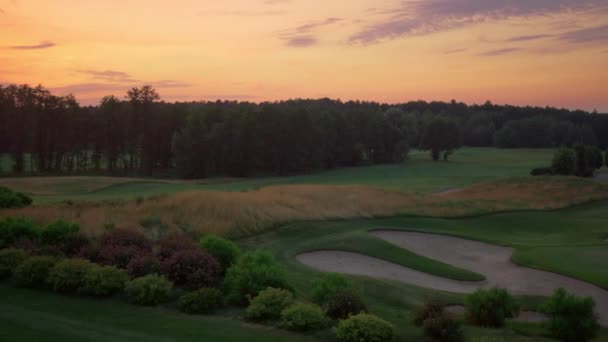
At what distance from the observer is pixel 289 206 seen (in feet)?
91.7

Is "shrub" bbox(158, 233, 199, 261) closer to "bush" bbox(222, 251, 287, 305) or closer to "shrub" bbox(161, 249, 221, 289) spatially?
"shrub" bbox(161, 249, 221, 289)

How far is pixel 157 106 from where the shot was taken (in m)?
84.1

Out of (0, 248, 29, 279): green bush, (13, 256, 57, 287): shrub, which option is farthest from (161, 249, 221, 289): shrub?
(0, 248, 29, 279): green bush

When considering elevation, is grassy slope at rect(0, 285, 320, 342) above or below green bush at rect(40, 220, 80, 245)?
below

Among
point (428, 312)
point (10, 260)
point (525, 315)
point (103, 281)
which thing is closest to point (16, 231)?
point (10, 260)

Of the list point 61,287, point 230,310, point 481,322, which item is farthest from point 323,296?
point 61,287

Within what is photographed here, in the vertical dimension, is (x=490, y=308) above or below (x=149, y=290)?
below

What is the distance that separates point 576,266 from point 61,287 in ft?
55.3

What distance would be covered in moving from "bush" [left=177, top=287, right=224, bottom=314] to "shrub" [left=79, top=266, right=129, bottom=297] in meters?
1.81

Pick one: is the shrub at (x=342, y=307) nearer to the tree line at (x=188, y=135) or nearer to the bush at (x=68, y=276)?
the bush at (x=68, y=276)

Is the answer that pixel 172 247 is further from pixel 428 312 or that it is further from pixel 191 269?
pixel 428 312

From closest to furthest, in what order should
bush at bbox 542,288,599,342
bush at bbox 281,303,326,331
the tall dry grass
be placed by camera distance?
bush at bbox 281,303,326,331
bush at bbox 542,288,599,342
the tall dry grass

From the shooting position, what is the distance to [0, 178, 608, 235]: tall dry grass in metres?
22.3

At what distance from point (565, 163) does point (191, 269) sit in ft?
177
